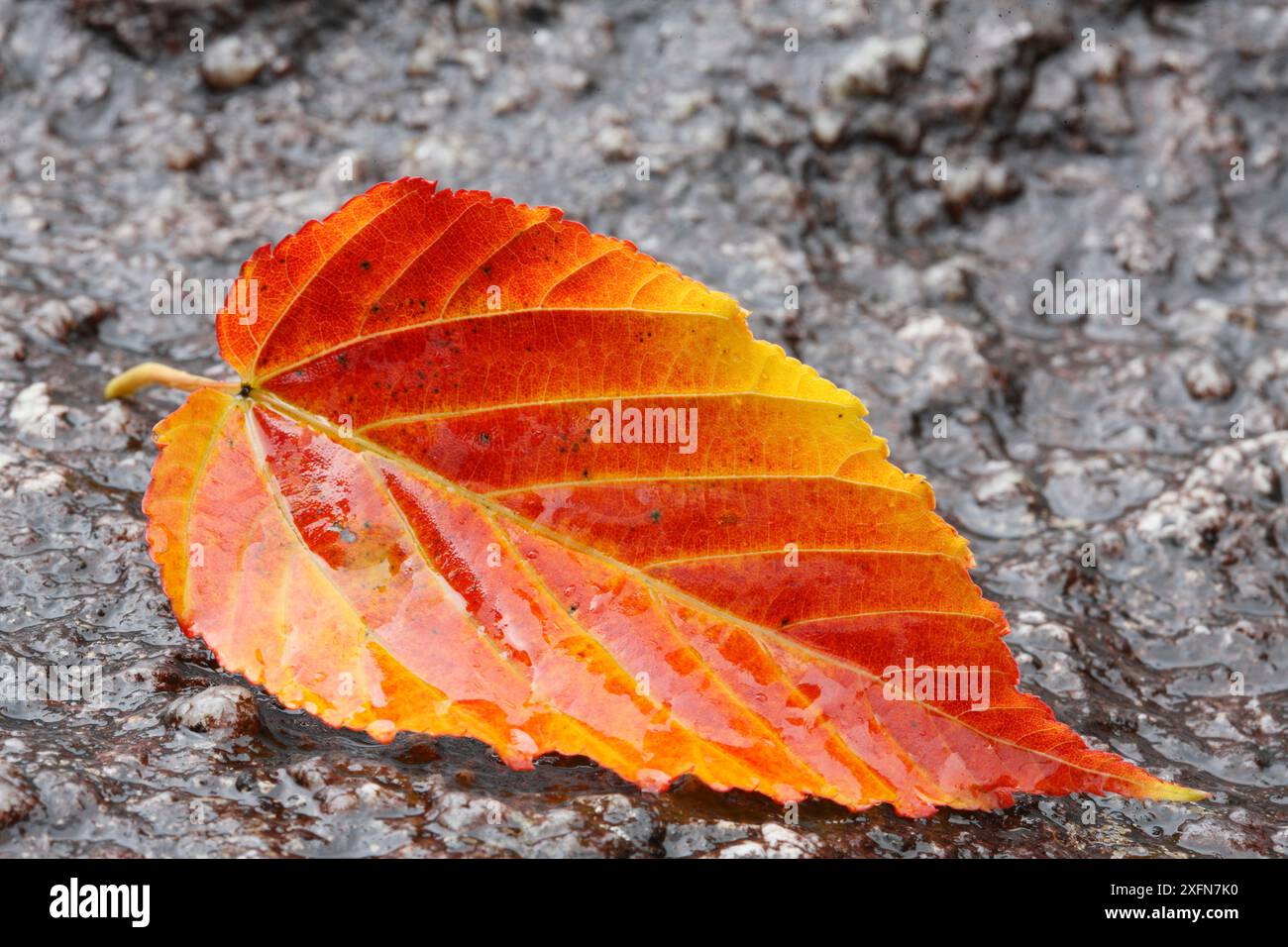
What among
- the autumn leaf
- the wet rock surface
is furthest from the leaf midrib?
the wet rock surface

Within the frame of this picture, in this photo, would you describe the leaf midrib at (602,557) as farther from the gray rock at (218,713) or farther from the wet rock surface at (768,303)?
the gray rock at (218,713)

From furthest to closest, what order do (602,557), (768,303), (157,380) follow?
(768,303) < (157,380) < (602,557)

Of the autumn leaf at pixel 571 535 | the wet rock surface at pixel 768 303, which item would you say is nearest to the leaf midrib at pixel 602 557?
the autumn leaf at pixel 571 535

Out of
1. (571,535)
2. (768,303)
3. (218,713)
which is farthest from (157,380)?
(768,303)

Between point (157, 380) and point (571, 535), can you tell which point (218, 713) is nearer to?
point (571, 535)

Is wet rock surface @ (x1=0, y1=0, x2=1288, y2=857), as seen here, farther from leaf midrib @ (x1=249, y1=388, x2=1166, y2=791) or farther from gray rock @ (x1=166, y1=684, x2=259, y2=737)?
leaf midrib @ (x1=249, y1=388, x2=1166, y2=791)
